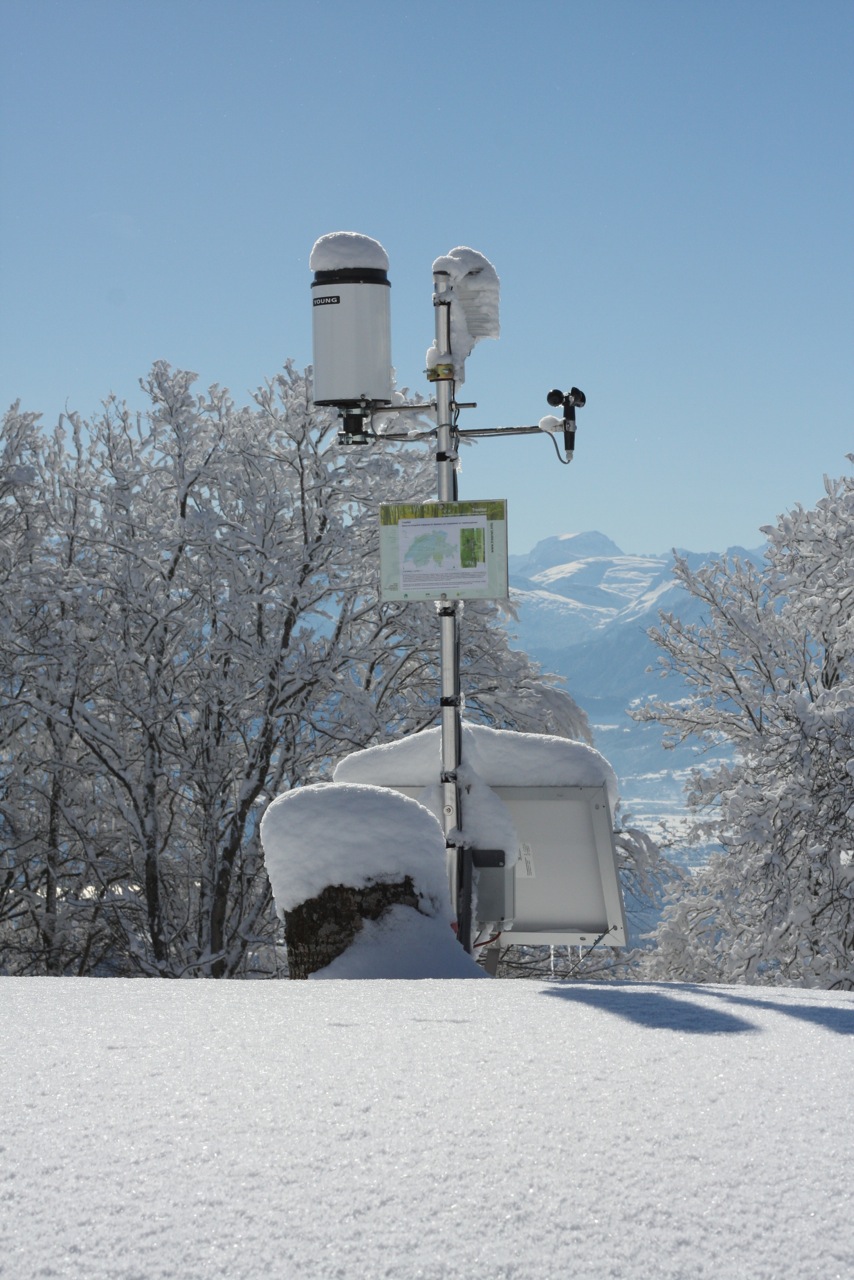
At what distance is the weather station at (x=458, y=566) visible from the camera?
7.19 m

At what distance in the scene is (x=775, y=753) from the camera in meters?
Answer: 13.4

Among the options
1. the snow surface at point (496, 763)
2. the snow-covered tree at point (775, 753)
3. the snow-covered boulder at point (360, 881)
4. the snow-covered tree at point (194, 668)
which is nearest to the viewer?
the snow-covered boulder at point (360, 881)

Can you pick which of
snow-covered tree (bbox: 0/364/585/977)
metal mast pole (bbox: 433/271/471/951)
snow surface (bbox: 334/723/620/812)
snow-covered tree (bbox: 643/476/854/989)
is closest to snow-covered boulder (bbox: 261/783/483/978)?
metal mast pole (bbox: 433/271/471/951)

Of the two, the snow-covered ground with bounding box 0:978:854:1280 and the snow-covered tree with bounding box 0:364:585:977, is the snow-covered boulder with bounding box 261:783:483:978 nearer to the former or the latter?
the snow-covered ground with bounding box 0:978:854:1280

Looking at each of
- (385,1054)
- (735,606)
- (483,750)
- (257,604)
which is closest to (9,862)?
(257,604)

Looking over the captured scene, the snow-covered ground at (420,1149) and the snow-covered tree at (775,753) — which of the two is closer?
the snow-covered ground at (420,1149)

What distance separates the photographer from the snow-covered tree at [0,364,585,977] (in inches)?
651

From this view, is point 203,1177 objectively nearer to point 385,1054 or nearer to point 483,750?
point 385,1054

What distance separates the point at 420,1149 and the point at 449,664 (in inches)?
193

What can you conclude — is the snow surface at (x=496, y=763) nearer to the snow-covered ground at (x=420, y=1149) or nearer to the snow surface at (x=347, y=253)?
the snow surface at (x=347, y=253)

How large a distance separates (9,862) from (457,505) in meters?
12.5

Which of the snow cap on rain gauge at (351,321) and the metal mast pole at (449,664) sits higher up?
the snow cap on rain gauge at (351,321)

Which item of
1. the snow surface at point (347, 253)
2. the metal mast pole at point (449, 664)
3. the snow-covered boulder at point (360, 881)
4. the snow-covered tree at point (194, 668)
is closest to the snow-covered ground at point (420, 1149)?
the snow-covered boulder at point (360, 881)

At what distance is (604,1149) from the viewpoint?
2.58m
